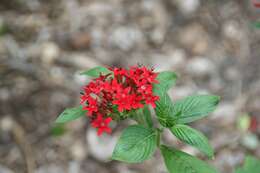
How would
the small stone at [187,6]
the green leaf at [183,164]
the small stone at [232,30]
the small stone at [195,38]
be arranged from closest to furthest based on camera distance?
the green leaf at [183,164] → the small stone at [195,38] → the small stone at [232,30] → the small stone at [187,6]

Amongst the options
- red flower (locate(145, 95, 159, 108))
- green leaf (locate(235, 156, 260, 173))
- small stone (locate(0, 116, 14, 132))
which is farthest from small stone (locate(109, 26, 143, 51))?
red flower (locate(145, 95, 159, 108))

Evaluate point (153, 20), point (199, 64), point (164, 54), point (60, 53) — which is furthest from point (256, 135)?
point (60, 53)

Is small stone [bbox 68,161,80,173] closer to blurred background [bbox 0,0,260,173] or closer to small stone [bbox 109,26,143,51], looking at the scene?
blurred background [bbox 0,0,260,173]

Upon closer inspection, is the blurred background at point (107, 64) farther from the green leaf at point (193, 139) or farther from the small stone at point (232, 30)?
the green leaf at point (193, 139)

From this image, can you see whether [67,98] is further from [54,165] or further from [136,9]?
[136,9]

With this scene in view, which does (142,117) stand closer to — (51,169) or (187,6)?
(51,169)

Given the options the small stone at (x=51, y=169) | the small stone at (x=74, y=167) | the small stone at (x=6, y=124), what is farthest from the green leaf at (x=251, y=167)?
the small stone at (x=6, y=124)
